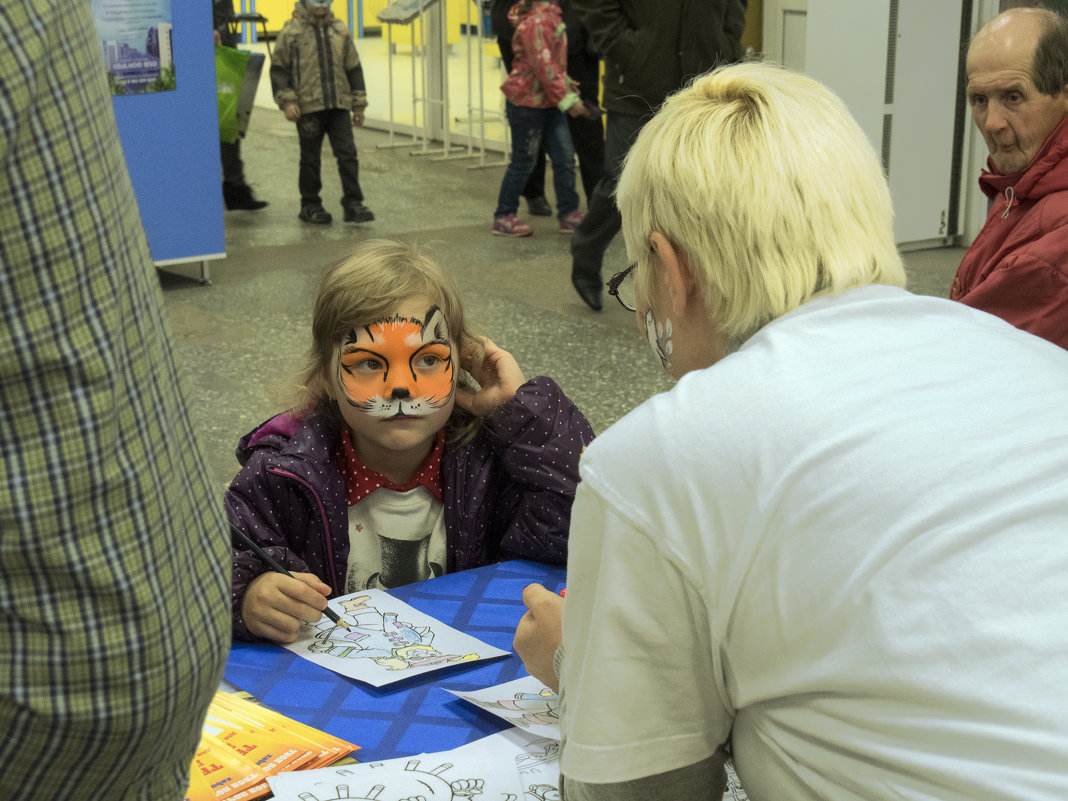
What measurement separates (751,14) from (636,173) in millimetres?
7666

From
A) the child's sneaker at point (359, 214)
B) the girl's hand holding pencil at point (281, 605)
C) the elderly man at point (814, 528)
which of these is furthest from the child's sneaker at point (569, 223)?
the elderly man at point (814, 528)

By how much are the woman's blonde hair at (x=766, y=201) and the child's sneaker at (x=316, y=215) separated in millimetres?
6447

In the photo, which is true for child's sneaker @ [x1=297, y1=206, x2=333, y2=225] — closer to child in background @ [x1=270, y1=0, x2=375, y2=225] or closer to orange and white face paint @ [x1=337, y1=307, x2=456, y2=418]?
child in background @ [x1=270, y1=0, x2=375, y2=225]

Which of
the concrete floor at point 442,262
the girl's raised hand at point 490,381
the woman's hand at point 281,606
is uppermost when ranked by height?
the girl's raised hand at point 490,381

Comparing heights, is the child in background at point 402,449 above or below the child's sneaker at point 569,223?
above

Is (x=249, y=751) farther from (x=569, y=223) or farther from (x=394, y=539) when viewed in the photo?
(x=569, y=223)

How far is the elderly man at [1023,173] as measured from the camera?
8.49 feet

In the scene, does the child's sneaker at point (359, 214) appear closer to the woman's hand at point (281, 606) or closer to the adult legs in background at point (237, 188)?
the adult legs in background at point (237, 188)

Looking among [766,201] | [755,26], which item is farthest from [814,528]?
[755,26]

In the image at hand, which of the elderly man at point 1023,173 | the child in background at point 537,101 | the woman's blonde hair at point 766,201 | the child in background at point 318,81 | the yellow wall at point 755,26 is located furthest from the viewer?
the yellow wall at point 755,26

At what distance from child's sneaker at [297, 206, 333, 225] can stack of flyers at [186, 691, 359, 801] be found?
20.5ft

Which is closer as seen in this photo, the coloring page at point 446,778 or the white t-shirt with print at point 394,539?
the coloring page at point 446,778

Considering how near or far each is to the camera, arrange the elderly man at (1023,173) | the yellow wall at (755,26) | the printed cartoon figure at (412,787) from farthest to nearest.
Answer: the yellow wall at (755,26), the elderly man at (1023,173), the printed cartoon figure at (412,787)

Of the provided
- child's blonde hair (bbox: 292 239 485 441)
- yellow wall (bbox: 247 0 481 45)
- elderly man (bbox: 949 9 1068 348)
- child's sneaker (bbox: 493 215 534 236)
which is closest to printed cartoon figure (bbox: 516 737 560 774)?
child's blonde hair (bbox: 292 239 485 441)
